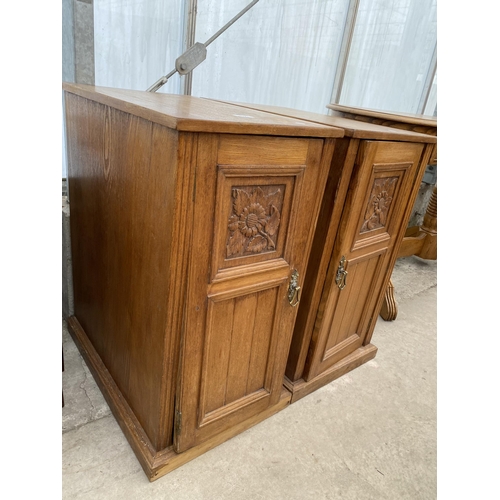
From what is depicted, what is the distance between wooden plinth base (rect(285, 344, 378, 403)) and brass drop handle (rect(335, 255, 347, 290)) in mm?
498

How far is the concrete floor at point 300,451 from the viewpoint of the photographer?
127 cm

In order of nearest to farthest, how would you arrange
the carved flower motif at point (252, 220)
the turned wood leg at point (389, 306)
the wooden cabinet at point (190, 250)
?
1. the wooden cabinet at point (190, 250)
2. the carved flower motif at point (252, 220)
3. the turned wood leg at point (389, 306)

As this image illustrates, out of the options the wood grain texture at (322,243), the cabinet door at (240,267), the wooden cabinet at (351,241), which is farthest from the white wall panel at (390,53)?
the cabinet door at (240,267)

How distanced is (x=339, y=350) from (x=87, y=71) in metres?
1.66

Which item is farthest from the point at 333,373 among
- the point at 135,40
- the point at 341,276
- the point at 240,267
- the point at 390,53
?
the point at 390,53

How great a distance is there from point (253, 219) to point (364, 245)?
2.11 feet

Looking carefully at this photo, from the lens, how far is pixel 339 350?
70.6 inches

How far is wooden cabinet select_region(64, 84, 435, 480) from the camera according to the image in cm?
98

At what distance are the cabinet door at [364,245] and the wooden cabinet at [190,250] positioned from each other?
0.20m

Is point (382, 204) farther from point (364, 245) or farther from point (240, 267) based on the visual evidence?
point (240, 267)

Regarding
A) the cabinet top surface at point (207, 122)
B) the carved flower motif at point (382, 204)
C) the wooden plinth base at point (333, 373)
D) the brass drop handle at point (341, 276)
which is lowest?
the wooden plinth base at point (333, 373)

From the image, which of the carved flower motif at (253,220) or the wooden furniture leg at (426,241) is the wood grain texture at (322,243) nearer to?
the carved flower motif at (253,220)

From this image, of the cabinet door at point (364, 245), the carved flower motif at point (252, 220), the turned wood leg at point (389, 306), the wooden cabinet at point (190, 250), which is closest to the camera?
the wooden cabinet at point (190, 250)

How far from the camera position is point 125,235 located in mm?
1218
